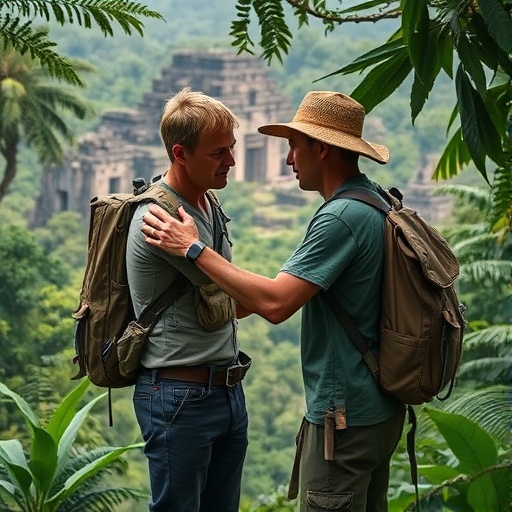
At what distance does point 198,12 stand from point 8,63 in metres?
38.5

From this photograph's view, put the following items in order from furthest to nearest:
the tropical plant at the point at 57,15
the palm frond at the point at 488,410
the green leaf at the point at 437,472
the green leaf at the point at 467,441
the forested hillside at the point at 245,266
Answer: the forested hillside at the point at 245,266 → the palm frond at the point at 488,410 → the green leaf at the point at 437,472 → the green leaf at the point at 467,441 → the tropical plant at the point at 57,15

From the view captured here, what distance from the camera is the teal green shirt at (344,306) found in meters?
1.63

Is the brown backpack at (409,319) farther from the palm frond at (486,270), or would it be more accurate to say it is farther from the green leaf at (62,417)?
the palm frond at (486,270)

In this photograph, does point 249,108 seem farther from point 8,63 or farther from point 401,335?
point 401,335

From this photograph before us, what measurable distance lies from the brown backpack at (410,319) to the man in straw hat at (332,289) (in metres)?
0.02

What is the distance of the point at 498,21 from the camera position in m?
1.60

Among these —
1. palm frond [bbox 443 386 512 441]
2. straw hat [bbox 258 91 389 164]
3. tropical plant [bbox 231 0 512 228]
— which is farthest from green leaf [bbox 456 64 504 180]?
palm frond [bbox 443 386 512 441]

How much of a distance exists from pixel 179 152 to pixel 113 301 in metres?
0.26

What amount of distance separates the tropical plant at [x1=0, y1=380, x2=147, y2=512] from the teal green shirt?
124 centimetres

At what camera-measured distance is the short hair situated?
1.68m

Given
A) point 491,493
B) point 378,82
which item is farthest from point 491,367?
point 378,82

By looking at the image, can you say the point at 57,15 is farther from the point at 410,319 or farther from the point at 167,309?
the point at 410,319

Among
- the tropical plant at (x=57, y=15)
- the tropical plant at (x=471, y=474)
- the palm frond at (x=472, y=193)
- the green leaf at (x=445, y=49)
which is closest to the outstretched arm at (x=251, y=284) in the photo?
the tropical plant at (x=57, y=15)

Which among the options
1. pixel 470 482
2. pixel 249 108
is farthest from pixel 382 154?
pixel 249 108
